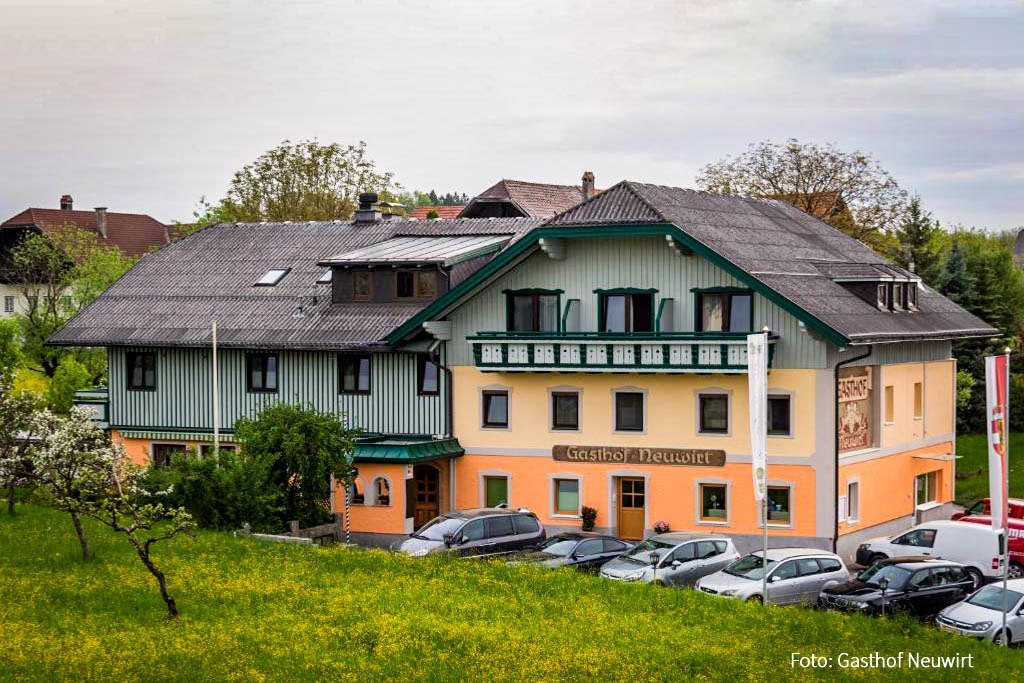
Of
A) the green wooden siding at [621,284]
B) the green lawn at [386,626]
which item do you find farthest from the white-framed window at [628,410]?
the green lawn at [386,626]

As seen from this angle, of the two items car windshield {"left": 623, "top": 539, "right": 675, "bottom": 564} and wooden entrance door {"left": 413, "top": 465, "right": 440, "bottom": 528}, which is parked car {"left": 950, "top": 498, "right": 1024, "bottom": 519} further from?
wooden entrance door {"left": 413, "top": 465, "right": 440, "bottom": 528}

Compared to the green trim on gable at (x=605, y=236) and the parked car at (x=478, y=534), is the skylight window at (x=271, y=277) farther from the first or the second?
the parked car at (x=478, y=534)

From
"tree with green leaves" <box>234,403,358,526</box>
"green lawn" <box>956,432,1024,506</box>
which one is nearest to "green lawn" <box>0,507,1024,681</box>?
"tree with green leaves" <box>234,403,358,526</box>

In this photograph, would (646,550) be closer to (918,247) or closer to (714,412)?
(714,412)

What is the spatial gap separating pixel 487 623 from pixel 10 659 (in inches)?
332

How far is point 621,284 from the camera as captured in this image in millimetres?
41594

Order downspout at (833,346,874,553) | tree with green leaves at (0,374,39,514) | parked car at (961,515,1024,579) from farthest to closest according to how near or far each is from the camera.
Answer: downspout at (833,346,874,553), parked car at (961,515,1024,579), tree with green leaves at (0,374,39,514)

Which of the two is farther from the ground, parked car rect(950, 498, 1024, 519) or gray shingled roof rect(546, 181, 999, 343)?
gray shingled roof rect(546, 181, 999, 343)

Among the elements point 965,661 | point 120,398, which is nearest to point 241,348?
point 120,398

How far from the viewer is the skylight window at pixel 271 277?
48.5m

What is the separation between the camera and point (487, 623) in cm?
2688

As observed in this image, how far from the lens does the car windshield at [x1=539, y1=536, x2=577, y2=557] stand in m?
34.3

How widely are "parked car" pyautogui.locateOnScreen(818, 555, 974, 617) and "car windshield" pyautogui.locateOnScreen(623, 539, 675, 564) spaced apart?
3822 millimetres

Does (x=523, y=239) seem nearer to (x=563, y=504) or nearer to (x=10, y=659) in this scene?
(x=563, y=504)
